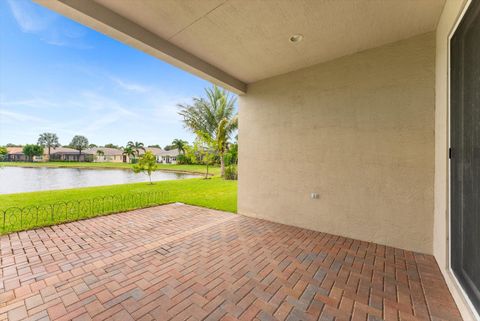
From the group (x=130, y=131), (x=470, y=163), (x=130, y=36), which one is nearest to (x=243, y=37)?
(x=130, y=36)

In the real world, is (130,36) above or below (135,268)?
above

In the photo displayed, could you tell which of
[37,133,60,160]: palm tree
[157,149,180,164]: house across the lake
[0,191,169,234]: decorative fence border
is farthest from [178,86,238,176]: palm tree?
[37,133,60,160]: palm tree

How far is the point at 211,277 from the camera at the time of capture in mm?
2359

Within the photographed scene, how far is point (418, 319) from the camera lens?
1.73 metres

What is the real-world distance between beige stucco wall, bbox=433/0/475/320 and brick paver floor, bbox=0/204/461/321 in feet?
0.74

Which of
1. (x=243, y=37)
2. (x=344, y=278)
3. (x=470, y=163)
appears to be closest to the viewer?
(x=470, y=163)

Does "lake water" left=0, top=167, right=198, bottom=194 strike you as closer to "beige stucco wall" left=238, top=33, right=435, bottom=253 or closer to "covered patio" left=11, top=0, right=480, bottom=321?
"covered patio" left=11, top=0, right=480, bottom=321

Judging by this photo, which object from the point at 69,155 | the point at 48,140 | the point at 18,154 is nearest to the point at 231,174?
the point at 18,154

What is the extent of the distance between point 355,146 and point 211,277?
3.25 meters

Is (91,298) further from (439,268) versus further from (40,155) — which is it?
(40,155)

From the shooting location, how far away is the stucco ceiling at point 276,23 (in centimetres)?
245

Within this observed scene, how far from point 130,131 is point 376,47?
185ft

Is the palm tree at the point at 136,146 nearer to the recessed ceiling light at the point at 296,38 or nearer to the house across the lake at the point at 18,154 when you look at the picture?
the house across the lake at the point at 18,154

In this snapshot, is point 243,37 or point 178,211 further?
point 178,211
